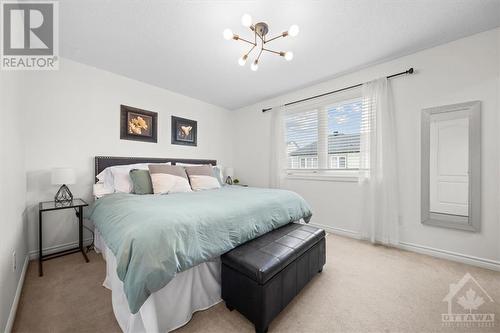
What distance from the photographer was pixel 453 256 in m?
2.16

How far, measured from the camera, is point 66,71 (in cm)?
243

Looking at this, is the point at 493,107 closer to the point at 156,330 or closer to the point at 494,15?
the point at 494,15

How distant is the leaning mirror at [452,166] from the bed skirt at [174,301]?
2609mm

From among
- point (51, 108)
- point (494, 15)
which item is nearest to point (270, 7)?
point (494, 15)

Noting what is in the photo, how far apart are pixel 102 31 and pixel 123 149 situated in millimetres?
1546

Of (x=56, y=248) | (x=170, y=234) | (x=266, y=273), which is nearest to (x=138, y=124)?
(x=56, y=248)

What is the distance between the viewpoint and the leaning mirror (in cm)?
205

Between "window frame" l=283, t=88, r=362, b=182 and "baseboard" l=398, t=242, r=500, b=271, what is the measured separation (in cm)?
104

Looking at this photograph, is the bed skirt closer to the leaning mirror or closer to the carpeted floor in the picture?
the carpeted floor

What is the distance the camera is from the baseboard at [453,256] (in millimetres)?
1968

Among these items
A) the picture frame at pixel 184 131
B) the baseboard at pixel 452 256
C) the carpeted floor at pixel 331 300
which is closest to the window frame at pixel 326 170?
the baseboard at pixel 452 256

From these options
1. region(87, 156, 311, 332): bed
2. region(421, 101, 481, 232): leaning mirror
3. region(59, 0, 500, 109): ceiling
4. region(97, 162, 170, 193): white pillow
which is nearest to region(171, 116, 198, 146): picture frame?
region(59, 0, 500, 109): ceiling

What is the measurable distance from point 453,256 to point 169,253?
302 centimetres

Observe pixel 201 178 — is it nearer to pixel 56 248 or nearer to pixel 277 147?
pixel 277 147
